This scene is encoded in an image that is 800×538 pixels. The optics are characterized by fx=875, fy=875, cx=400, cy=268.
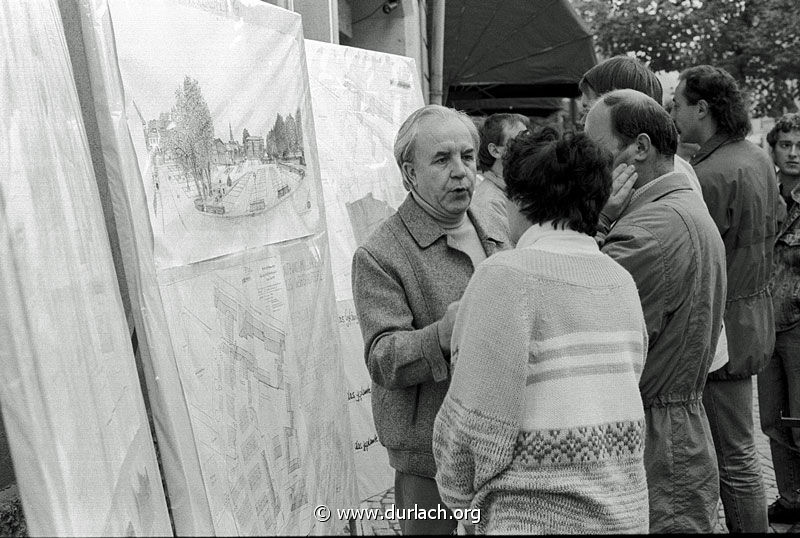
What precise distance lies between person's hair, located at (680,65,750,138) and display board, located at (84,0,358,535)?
1.71 metres

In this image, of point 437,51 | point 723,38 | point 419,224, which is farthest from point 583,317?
point 723,38

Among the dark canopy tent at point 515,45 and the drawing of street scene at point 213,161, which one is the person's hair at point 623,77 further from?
the dark canopy tent at point 515,45

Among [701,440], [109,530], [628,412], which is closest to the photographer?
[109,530]

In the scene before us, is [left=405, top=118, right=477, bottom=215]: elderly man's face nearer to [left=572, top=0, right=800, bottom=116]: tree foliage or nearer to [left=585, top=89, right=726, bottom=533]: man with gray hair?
[left=585, top=89, right=726, bottom=533]: man with gray hair

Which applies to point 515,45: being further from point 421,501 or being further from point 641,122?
point 421,501

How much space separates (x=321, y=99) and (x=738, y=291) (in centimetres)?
189

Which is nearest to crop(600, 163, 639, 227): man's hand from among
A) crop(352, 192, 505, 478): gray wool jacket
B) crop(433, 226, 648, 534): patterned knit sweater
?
crop(352, 192, 505, 478): gray wool jacket

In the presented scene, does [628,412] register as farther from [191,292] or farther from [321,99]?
[321,99]

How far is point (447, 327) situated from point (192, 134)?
0.79 meters

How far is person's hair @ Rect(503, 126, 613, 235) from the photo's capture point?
1.84m

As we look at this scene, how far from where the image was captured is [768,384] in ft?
14.0

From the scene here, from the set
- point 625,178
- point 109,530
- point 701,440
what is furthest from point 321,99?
point 109,530

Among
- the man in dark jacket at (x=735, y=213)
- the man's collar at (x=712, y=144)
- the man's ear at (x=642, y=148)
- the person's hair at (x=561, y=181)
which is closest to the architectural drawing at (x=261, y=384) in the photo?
the person's hair at (x=561, y=181)

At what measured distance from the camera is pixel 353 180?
366 centimetres
